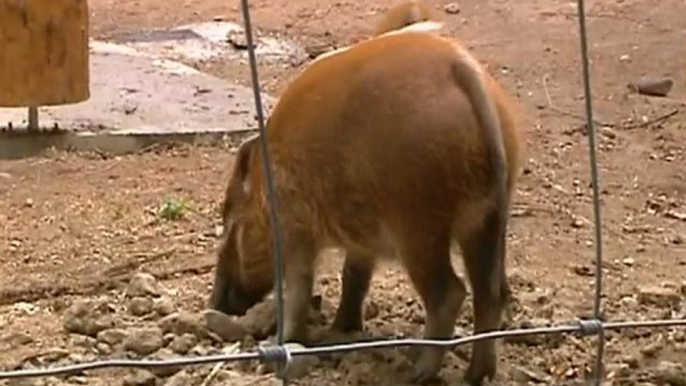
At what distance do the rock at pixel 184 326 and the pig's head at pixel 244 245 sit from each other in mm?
170

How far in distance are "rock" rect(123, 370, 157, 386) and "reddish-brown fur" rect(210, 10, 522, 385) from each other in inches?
15.5

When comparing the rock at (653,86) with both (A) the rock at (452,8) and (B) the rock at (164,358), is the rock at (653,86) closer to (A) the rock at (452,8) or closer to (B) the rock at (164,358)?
(A) the rock at (452,8)

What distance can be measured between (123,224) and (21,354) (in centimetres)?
155

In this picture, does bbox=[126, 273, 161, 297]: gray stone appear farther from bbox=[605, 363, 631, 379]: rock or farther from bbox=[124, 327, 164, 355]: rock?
bbox=[605, 363, 631, 379]: rock

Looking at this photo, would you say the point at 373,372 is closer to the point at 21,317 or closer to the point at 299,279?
the point at 299,279

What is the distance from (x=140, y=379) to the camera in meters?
3.73

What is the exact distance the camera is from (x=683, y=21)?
30.9 feet

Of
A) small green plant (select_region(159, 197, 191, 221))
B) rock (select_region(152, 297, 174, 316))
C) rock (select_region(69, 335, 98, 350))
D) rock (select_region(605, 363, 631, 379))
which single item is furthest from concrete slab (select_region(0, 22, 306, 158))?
rock (select_region(605, 363, 631, 379))

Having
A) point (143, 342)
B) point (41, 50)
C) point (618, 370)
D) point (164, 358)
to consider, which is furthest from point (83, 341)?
point (41, 50)

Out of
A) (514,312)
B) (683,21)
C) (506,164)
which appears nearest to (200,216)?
(514,312)

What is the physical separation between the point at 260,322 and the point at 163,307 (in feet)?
1.17

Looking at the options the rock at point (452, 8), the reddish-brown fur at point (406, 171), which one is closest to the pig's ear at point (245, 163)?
the reddish-brown fur at point (406, 171)

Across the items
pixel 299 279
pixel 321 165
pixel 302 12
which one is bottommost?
pixel 302 12

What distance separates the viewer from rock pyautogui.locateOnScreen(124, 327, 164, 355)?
155 inches
